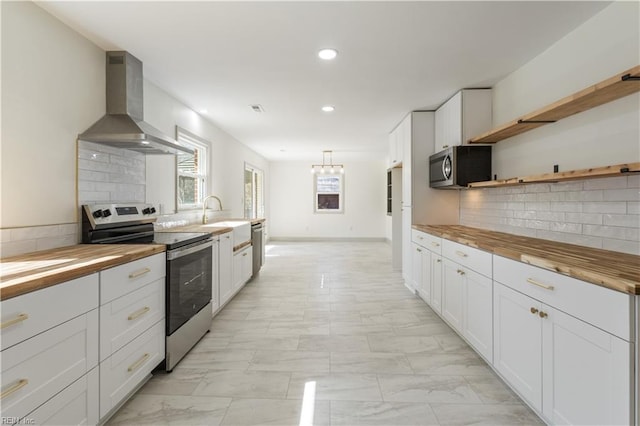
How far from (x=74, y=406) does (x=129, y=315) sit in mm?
486

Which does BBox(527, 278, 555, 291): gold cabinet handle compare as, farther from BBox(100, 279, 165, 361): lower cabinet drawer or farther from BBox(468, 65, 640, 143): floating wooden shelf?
BBox(100, 279, 165, 361): lower cabinet drawer

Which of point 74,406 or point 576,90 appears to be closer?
point 74,406

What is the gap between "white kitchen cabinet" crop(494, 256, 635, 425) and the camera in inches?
48.5

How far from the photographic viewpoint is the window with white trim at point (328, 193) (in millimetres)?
9805

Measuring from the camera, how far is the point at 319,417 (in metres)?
1.79

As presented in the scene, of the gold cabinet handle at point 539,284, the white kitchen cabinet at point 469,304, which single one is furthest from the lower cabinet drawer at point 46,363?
the white kitchen cabinet at point 469,304

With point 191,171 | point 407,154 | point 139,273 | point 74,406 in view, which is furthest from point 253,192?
point 74,406

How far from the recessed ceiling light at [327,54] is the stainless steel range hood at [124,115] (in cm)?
148

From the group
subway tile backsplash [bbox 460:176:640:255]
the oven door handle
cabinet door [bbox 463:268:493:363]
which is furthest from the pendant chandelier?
cabinet door [bbox 463:268:493:363]

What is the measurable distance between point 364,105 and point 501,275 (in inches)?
107

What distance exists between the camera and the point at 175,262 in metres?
2.31

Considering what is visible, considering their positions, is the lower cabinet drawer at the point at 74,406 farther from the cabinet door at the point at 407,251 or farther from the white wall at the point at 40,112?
the cabinet door at the point at 407,251

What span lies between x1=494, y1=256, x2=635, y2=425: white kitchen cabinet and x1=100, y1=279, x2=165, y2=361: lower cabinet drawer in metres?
2.27

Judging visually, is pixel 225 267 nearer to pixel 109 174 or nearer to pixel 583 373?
pixel 109 174
